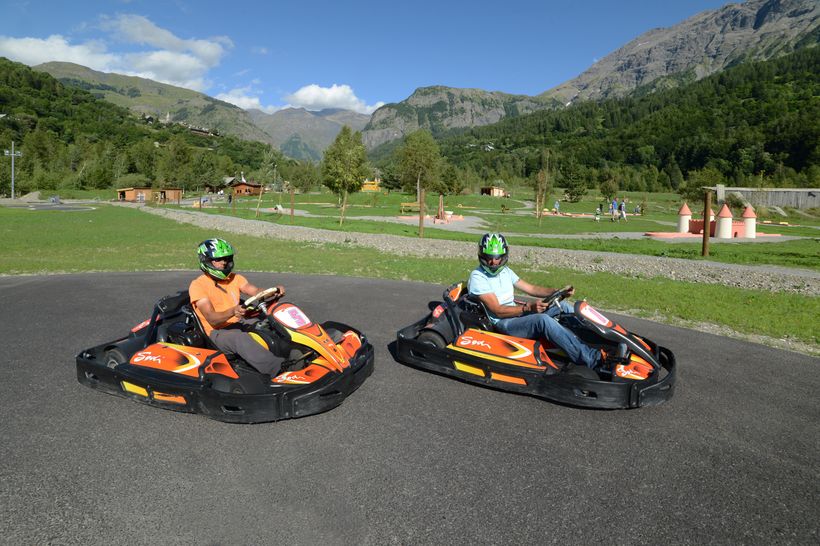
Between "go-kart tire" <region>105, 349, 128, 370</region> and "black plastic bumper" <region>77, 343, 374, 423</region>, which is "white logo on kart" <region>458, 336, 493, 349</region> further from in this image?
"go-kart tire" <region>105, 349, 128, 370</region>

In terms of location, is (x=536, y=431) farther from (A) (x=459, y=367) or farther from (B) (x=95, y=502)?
(B) (x=95, y=502)

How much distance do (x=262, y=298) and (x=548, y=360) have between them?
9.95 ft

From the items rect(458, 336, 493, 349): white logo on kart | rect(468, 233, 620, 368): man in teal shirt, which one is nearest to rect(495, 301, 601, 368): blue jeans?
rect(468, 233, 620, 368): man in teal shirt

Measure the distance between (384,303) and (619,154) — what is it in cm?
15604

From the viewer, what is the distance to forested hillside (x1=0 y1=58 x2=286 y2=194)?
112688 mm

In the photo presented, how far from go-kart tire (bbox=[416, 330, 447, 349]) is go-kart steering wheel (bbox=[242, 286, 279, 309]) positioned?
70.1 inches

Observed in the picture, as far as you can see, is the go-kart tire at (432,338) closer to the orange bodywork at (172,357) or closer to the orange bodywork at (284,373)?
the orange bodywork at (284,373)

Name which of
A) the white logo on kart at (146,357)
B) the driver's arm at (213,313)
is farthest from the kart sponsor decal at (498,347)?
the white logo on kart at (146,357)

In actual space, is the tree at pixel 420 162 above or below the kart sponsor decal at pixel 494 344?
above

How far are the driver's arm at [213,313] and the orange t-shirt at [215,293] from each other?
4cm

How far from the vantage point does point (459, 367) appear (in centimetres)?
603

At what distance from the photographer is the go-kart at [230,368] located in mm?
4809

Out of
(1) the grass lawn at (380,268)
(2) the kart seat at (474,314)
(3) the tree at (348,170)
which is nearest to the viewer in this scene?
(2) the kart seat at (474,314)

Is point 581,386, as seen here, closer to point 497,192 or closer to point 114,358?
point 114,358
